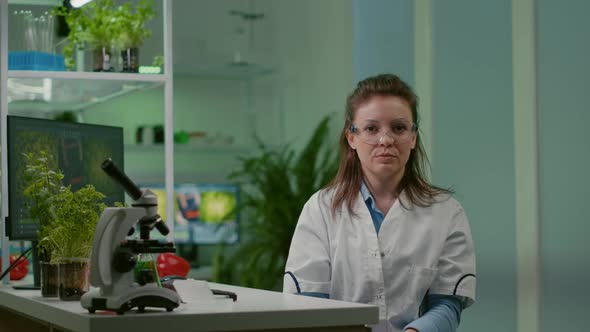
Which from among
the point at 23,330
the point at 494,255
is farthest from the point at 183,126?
the point at 23,330

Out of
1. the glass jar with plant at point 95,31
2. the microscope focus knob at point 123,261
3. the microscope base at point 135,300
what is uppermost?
the glass jar with plant at point 95,31

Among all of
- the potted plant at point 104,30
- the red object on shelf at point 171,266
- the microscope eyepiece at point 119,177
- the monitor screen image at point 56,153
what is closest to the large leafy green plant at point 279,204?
the red object on shelf at point 171,266

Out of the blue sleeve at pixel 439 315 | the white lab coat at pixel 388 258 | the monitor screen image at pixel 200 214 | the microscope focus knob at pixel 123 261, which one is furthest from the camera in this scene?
the monitor screen image at pixel 200 214

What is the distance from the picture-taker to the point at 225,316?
2070mm

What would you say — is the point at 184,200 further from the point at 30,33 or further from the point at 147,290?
the point at 147,290

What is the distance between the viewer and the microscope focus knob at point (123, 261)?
209cm

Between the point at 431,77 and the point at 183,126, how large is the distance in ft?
14.6

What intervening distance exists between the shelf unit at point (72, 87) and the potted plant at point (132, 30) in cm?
10

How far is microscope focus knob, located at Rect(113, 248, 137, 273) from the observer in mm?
2088

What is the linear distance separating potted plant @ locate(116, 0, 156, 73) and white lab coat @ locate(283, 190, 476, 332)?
1776 mm

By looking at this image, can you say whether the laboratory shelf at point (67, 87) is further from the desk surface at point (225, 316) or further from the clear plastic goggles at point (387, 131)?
the desk surface at point (225, 316)

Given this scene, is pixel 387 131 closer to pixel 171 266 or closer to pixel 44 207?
pixel 44 207

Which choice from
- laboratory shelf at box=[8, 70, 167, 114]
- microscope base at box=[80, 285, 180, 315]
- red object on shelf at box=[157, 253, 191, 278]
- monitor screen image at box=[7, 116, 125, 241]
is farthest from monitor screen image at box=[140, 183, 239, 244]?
microscope base at box=[80, 285, 180, 315]

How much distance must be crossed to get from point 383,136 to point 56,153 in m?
1.19
